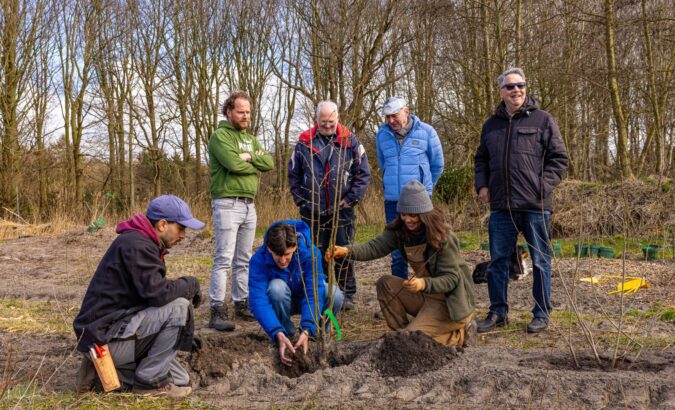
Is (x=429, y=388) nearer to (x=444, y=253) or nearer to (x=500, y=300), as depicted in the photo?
(x=444, y=253)

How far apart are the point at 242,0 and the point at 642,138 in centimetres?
1503

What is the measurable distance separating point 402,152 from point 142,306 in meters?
2.48

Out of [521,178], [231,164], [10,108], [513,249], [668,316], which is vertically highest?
[10,108]

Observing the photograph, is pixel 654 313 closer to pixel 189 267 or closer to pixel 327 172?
pixel 327 172

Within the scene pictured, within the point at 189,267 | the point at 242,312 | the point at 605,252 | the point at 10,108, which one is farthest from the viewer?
the point at 10,108

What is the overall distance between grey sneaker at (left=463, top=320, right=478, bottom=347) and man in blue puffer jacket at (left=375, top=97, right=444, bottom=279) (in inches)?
34.1

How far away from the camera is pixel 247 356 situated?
3787 mm

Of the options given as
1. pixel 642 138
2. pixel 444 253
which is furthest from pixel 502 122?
pixel 642 138

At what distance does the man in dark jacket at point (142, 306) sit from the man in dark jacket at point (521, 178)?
2.25 m

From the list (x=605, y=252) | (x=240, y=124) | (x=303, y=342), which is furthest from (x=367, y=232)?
(x=303, y=342)

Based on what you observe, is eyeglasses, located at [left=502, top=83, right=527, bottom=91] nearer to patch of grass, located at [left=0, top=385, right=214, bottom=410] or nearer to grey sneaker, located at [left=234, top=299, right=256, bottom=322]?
grey sneaker, located at [left=234, top=299, right=256, bottom=322]

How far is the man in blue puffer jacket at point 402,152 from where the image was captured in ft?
15.9

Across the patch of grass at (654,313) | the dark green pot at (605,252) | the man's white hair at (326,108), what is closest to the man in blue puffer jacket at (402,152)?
the man's white hair at (326,108)

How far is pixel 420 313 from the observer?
413 cm
